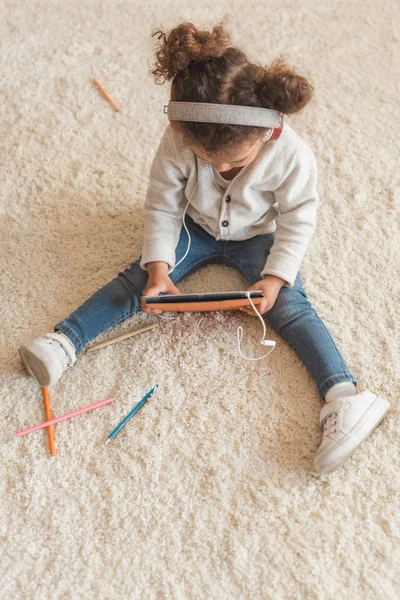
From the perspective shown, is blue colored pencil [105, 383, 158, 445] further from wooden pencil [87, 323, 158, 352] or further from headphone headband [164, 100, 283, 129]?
headphone headband [164, 100, 283, 129]

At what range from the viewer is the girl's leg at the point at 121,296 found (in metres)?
0.97

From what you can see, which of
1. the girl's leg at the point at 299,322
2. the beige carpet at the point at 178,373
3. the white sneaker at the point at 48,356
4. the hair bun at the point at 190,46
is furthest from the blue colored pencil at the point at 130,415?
the hair bun at the point at 190,46

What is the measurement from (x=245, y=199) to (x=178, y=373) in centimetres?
31

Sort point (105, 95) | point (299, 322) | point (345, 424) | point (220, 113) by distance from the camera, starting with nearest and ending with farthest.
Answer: point (220, 113) → point (345, 424) → point (299, 322) → point (105, 95)

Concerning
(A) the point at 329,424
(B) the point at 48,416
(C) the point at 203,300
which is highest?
(C) the point at 203,300

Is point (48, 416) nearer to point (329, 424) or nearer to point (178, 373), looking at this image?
point (178, 373)

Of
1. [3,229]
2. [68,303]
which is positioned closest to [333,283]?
[68,303]

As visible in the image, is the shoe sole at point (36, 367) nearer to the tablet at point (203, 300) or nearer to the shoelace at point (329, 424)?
the tablet at point (203, 300)

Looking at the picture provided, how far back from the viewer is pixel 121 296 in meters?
0.99

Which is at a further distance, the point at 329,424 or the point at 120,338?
the point at 120,338

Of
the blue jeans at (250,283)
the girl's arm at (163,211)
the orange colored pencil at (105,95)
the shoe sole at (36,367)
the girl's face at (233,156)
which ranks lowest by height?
the shoe sole at (36,367)

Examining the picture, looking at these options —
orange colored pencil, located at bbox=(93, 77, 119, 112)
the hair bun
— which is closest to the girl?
the hair bun

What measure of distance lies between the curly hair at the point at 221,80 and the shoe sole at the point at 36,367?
423 millimetres

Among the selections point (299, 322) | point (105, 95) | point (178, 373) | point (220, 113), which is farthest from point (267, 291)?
point (105, 95)
